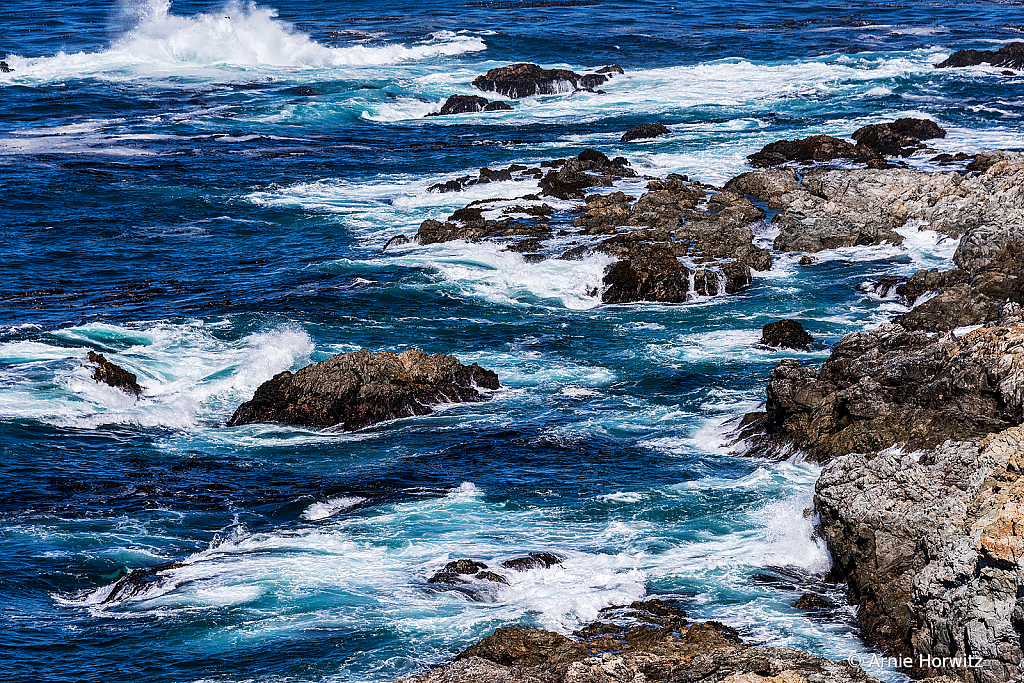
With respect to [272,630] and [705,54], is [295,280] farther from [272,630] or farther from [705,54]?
[705,54]

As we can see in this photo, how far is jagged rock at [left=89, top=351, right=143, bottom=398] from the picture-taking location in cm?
2831

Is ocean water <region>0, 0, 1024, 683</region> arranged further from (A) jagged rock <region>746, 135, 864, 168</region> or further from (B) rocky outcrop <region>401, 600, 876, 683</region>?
(A) jagged rock <region>746, 135, 864, 168</region>

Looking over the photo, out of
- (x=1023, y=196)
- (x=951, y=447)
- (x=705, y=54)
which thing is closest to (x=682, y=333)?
(x=1023, y=196)

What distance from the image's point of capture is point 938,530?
16219mm

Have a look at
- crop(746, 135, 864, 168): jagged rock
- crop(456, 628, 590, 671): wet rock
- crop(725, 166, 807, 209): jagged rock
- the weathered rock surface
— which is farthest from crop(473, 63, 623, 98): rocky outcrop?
crop(456, 628, 590, 671): wet rock

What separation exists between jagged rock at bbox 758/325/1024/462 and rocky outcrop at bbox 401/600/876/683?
6.14m

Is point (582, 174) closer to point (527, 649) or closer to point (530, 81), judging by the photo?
point (530, 81)

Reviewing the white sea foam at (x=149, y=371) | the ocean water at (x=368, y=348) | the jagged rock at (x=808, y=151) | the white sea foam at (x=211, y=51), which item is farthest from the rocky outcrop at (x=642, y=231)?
the white sea foam at (x=211, y=51)

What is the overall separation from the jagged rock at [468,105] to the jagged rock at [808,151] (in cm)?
1972

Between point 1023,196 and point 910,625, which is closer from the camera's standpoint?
point 910,625

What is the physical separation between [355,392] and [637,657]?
13.4 meters

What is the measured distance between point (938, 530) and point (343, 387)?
1458 centimetres

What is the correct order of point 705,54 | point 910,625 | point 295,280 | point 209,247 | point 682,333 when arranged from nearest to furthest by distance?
point 910,625
point 682,333
point 295,280
point 209,247
point 705,54

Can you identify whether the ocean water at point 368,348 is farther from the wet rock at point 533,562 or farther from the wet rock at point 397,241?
the wet rock at point 397,241
